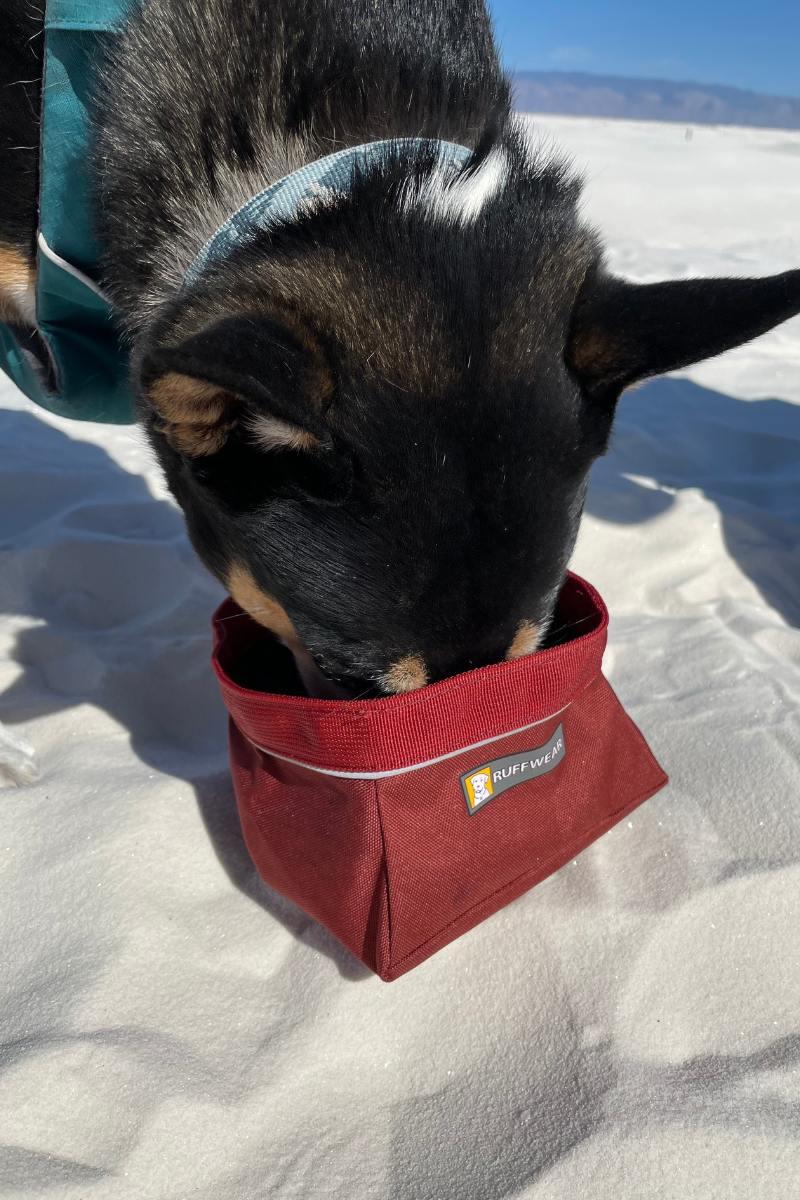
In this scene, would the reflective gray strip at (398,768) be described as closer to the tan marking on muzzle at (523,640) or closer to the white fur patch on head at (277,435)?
the tan marking on muzzle at (523,640)

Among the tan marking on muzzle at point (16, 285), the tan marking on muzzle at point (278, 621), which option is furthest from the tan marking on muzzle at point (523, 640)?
the tan marking on muzzle at point (16, 285)

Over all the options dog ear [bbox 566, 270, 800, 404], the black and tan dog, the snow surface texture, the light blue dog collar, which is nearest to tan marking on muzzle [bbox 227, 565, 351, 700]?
the black and tan dog

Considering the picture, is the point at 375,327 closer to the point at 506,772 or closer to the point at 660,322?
the point at 660,322

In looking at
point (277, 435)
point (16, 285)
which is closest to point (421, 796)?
point (277, 435)

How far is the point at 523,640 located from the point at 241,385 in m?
0.83

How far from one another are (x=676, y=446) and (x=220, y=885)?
3.56m

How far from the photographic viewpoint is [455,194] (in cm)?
170

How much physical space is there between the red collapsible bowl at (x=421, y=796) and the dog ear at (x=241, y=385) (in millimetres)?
499

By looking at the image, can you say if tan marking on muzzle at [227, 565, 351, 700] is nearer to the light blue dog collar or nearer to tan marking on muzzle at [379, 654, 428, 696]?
tan marking on muzzle at [379, 654, 428, 696]

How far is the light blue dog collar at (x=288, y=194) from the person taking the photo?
66.4 inches

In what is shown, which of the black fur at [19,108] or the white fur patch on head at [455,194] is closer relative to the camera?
the white fur patch on head at [455,194]

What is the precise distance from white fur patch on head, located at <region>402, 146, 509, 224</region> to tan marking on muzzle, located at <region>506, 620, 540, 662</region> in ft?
2.67

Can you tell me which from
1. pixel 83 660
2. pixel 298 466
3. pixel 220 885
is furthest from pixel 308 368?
pixel 83 660

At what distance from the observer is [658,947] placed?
1.82 m
